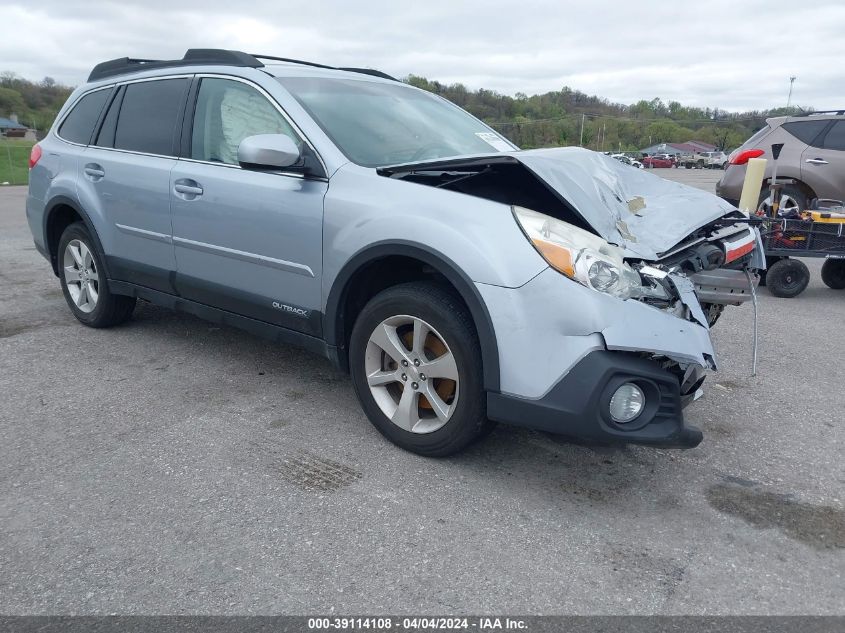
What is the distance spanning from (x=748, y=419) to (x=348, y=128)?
2639 millimetres

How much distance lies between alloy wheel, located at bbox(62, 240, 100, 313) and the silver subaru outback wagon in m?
0.10

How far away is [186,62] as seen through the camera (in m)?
4.29

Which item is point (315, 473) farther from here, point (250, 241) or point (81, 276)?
point (81, 276)

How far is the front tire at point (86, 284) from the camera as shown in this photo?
191 inches

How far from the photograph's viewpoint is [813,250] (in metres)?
6.65

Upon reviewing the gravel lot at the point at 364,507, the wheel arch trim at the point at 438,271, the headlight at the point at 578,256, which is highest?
the headlight at the point at 578,256

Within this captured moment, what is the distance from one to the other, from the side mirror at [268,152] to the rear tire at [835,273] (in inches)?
250

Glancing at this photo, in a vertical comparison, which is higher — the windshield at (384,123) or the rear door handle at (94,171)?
the windshield at (384,123)

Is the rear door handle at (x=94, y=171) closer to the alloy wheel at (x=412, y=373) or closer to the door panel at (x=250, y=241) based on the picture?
the door panel at (x=250, y=241)

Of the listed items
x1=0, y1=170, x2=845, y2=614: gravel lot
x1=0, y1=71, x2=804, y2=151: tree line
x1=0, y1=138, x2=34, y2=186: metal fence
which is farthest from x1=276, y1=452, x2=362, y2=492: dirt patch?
x1=0, y1=71, x2=804, y2=151: tree line

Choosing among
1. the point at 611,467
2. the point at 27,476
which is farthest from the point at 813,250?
the point at 27,476

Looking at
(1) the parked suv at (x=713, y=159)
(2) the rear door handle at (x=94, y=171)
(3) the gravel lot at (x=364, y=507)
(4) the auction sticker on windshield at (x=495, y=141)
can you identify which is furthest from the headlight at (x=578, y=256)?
(1) the parked suv at (x=713, y=159)

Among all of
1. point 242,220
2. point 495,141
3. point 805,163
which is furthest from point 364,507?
point 805,163

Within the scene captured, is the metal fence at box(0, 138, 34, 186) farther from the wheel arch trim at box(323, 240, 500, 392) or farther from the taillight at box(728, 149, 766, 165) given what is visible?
the wheel arch trim at box(323, 240, 500, 392)
